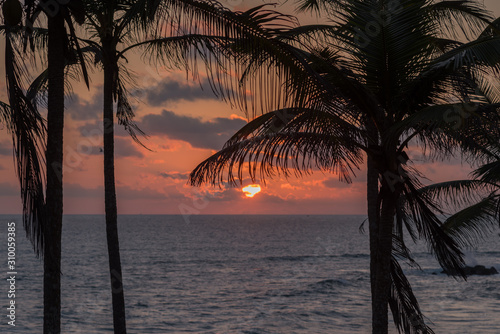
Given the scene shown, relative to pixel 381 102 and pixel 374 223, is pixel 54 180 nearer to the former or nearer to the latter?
pixel 381 102

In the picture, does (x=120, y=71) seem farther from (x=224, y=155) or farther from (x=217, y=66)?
(x=217, y=66)

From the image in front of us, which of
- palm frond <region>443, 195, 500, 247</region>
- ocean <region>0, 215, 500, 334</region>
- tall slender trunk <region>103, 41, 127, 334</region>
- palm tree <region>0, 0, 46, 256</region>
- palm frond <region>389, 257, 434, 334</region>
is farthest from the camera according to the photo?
ocean <region>0, 215, 500, 334</region>

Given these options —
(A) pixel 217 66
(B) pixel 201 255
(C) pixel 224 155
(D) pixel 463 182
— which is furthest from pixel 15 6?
(B) pixel 201 255

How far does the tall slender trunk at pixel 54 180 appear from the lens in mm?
6812

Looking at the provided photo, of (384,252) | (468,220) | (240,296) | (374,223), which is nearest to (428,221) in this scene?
(384,252)

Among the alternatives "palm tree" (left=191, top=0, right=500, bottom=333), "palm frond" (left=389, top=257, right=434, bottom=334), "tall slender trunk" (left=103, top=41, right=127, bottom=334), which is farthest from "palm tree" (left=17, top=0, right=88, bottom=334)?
"palm frond" (left=389, top=257, right=434, bottom=334)

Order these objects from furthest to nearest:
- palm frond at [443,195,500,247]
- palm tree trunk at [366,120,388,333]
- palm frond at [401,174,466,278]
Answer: palm frond at [443,195,500,247] → palm frond at [401,174,466,278] → palm tree trunk at [366,120,388,333]

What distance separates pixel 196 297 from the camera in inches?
1718

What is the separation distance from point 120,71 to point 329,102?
8.13m

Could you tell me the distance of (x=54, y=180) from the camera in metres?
6.89

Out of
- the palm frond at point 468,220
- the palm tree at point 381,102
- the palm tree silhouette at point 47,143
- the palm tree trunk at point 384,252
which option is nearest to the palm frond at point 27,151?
the palm tree silhouette at point 47,143

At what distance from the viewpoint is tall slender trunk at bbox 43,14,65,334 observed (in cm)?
681

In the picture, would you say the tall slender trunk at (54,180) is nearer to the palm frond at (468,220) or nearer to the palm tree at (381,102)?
the palm tree at (381,102)

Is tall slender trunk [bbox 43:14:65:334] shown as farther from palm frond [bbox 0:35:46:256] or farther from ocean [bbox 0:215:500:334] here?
ocean [bbox 0:215:500:334]
